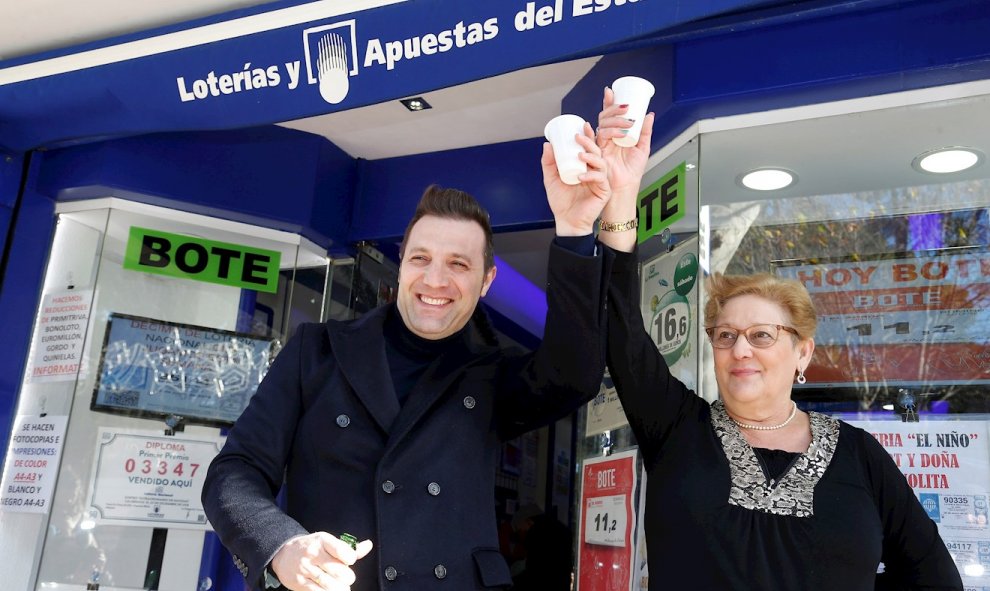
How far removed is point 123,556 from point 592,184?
319cm

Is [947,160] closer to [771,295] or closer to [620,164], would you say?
[771,295]

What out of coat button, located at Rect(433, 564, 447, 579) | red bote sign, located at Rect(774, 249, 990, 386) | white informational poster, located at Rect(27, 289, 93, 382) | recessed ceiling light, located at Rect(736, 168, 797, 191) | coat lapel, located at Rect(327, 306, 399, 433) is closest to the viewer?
coat button, located at Rect(433, 564, 447, 579)

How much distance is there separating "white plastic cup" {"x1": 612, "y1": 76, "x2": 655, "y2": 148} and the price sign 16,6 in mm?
1579

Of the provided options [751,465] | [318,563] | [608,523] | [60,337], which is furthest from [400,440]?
[60,337]

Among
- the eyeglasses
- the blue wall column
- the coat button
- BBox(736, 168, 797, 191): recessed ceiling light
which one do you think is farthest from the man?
the blue wall column

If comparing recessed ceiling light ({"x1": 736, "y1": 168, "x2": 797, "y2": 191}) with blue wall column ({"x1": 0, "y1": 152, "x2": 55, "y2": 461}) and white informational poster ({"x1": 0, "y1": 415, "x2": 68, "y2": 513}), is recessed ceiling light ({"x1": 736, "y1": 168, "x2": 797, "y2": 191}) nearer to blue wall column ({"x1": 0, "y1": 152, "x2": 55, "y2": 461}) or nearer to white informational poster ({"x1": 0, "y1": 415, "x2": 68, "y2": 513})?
white informational poster ({"x1": 0, "y1": 415, "x2": 68, "y2": 513})

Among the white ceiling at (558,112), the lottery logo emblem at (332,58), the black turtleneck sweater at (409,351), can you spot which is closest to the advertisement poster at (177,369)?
the white ceiling at (558,112)

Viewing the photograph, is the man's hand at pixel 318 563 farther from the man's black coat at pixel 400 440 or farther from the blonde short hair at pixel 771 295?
the blonde short hair at pixel 771 295

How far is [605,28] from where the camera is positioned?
8.35ft

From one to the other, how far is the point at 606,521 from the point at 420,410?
1.48m

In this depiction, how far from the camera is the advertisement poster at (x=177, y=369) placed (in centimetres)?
396

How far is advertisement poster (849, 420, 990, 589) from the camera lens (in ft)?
9.53

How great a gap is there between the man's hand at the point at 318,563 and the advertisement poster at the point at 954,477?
2.38 meters

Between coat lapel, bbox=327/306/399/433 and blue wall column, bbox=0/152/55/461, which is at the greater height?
blue wall column, bbox=0/152/55/461
